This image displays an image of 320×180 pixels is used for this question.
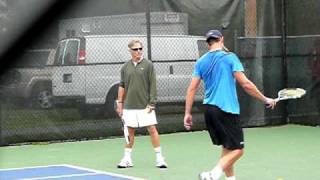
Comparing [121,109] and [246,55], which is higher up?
[246,55]

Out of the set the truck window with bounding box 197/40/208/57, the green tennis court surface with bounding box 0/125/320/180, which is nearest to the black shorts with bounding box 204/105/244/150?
the green tennis court surface with bounding box 0/125/320/180

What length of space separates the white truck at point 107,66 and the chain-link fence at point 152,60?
0.02 meters

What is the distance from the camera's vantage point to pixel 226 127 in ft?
21.9

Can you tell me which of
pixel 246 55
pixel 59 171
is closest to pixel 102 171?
pixel 59 171

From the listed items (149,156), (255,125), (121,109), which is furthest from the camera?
(255,125)

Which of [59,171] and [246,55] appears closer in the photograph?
[59,171]

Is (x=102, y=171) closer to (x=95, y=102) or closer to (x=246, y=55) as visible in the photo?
(x=95, y=102)

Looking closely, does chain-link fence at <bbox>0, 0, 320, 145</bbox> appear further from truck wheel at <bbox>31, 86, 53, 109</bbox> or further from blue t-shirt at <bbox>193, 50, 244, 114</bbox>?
blue t-shirt at <bbox>193, 50, 244, 114</bbox>

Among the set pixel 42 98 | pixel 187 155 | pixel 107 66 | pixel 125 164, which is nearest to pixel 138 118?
pixel 125 164

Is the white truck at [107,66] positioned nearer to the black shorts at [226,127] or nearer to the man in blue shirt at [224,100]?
the man in blue shirt at [224,100]

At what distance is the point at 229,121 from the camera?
22.0 ft

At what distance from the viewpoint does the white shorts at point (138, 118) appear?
8773mm

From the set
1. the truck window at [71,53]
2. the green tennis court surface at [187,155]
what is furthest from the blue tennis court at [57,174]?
the truck window at [71,53]

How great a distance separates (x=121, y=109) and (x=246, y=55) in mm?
5587
